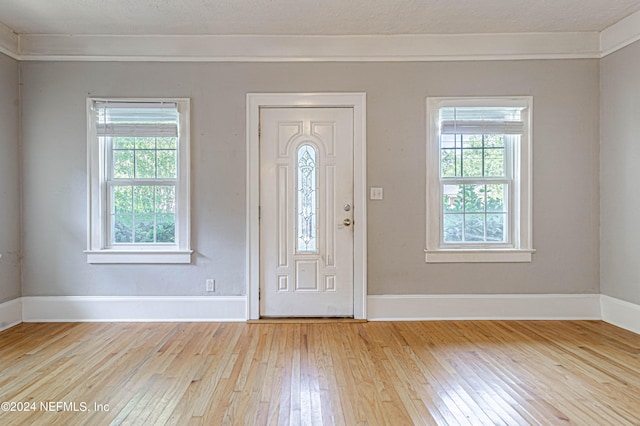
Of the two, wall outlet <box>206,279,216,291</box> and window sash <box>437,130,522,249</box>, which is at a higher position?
window sash <box>437,130,522,249</box>

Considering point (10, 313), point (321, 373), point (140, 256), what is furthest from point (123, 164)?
point (321, 373)

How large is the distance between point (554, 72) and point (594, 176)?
3.40 ft

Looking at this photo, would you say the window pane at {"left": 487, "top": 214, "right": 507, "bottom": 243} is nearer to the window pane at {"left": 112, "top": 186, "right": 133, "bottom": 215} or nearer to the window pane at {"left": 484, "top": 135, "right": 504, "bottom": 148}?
the window pane at {"left": 484, "top": 135, "right": 504, "bottom": 148}

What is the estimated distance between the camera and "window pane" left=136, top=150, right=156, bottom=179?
3.58m

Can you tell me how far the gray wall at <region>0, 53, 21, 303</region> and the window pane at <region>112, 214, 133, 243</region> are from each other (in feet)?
2.80

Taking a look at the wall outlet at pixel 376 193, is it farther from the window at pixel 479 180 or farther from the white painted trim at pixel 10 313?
the white painted trim at pixel 10 313

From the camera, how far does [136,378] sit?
7.75 ft

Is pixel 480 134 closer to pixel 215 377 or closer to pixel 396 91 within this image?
pixel 396 91

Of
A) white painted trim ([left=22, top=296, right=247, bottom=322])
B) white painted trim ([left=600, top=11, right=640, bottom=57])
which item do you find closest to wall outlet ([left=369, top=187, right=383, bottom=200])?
white painted trim ([left=22, top=296, right=247, bottom=322])

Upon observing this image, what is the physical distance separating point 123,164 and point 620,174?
4.50 m

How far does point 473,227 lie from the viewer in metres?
3.62

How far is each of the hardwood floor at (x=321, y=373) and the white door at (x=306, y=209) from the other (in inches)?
11.2

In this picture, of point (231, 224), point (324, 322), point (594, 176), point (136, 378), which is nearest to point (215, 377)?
point (136, 378)

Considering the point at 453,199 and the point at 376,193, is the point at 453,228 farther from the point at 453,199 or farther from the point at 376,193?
the point at 376,193
